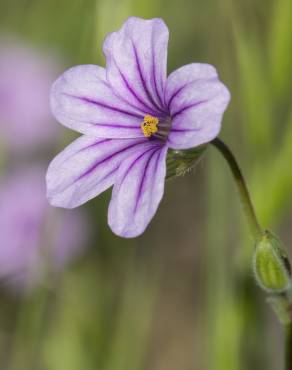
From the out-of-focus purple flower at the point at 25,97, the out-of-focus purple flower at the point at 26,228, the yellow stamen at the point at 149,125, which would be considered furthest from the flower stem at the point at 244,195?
the out-of-focus purple flower at the point at 25,97

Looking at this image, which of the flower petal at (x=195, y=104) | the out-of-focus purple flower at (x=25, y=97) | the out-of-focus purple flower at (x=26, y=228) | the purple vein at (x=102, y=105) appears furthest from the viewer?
the out-of-focus purple flower at (x=25, y=97)

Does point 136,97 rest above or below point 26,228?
above

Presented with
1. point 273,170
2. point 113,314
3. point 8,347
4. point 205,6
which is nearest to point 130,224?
point 273,170

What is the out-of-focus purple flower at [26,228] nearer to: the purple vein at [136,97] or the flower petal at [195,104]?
the purple vein at [136,97]

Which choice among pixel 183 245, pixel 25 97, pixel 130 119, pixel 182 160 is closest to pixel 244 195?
pixel 182 160

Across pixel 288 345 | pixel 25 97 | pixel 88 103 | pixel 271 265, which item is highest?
pixel 25 97

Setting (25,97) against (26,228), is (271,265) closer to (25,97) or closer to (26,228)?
(26,228)

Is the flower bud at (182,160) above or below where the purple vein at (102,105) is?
below

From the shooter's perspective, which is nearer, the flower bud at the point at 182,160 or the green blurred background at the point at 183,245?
the flower bud at the point at 182,160
